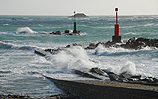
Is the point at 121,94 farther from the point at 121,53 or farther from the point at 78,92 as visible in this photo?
the point at 121,53

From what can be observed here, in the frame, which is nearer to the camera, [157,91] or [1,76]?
[157,91]

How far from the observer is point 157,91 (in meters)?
5.36

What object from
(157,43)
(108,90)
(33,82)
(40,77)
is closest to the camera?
(108,90)

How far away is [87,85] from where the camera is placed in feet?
20.5

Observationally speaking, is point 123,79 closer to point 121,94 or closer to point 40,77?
point 121,94

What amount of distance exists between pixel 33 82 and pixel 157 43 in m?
8.93

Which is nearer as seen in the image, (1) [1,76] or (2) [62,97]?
(2) [62,97]

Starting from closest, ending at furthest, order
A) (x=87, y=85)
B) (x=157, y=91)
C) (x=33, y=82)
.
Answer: (x=157, y=91) < (x=87, y=85) < (x=33, y=82)

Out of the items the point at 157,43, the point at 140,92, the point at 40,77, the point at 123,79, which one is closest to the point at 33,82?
the point at 40,77

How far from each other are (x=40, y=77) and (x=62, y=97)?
2.02m

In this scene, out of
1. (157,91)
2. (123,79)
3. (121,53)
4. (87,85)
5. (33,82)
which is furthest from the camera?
(121,53)

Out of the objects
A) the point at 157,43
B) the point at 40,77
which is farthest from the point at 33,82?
the point at 157,43

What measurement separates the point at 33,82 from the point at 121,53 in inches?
244

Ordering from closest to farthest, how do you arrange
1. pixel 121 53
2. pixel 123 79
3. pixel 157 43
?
pixel 123 79 → pixel 121 53 → pixel 157 43
